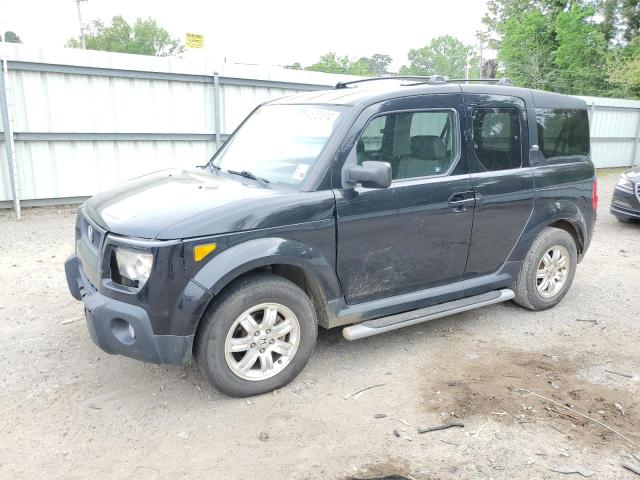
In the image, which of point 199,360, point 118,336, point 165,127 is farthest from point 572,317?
point 165,127

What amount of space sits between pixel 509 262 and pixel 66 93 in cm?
764

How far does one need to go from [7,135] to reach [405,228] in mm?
7235

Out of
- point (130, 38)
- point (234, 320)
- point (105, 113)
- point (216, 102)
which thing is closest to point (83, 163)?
point (105, 113)

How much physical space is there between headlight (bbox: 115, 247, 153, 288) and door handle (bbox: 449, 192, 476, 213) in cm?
227

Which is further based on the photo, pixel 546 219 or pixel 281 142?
pixel 546 219

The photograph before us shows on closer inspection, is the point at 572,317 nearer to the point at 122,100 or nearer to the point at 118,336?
the point at 118,336

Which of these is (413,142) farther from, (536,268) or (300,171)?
(536,268)

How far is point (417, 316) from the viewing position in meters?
4.06

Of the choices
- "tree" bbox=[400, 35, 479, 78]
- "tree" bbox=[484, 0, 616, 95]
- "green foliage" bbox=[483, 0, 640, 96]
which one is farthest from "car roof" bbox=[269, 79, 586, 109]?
"tree" bbox=[400, 35, 479, 78]

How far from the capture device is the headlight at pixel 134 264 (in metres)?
3.06

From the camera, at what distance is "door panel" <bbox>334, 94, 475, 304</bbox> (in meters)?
3.69

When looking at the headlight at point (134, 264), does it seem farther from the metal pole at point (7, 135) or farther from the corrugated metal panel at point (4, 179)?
the corrugated metal panel at point (4, 179)

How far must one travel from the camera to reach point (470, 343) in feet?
14.5

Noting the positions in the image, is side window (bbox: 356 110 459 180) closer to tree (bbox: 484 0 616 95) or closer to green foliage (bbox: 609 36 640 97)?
green foliage (bbox: 609 36 640 97)
